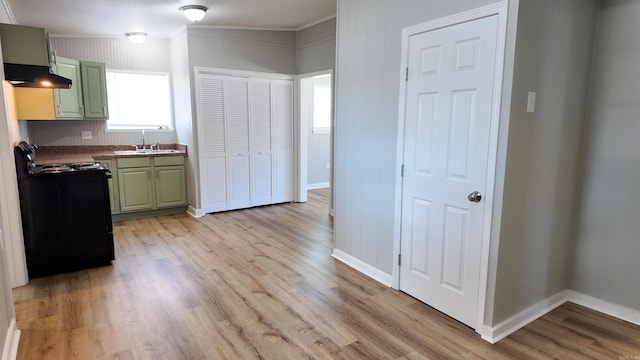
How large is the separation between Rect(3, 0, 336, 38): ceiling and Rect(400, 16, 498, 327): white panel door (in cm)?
220

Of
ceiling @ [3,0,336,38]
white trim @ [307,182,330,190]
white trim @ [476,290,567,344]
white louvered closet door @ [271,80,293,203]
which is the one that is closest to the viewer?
white trim @ [476,290,567,344]

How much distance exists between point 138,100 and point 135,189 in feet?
4.64

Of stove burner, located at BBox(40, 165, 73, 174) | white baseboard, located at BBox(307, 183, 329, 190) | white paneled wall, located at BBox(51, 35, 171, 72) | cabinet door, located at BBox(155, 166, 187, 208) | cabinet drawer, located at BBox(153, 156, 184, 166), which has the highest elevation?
white paneled wall, located at BBox(51, 35, 171, 72)

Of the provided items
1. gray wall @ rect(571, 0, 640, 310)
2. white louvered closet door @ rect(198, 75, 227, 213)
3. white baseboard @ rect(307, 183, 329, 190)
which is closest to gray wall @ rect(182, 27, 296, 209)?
white louvered closet door @ rect(198, 75, 227, 213)

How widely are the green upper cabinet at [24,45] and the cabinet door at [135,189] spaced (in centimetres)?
207

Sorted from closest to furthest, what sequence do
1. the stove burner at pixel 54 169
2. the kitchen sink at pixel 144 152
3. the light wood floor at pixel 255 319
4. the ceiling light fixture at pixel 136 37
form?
1. the light wood floor at pixel 255 319
2. the stove burner at pixel 54 169
3. the ceiling light fixture at pixel 136 37
4. the kitchen sink at pixel 144 152

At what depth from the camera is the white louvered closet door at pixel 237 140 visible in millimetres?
5184

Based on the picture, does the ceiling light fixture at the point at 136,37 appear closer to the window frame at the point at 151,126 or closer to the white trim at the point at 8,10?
the window frame at the point at 151,126

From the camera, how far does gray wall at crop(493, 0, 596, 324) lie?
6.97ft

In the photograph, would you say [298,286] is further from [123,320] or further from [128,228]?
[128,228]

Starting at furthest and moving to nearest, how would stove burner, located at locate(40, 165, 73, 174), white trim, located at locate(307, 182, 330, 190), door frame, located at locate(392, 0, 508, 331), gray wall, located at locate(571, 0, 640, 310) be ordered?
white trim, located at locate(307, 182, 330, 190) → stove burner, located at locate(40, 165, 73, 174) → gray wall, located at locate(571, 0, 640, 310) → door frame, located at locate(392, 0, 508, 331)

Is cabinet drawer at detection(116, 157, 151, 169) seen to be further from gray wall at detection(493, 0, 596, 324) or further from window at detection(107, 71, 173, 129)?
gray wall at detection(493, 0, 596, 324)

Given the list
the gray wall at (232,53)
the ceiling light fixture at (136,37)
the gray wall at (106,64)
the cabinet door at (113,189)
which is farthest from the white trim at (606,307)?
the ceiling light fixture at (136,37)

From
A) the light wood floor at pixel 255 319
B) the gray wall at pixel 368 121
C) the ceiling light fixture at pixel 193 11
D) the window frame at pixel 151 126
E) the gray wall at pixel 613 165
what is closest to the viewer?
the light wood floor at pixel 255 319
